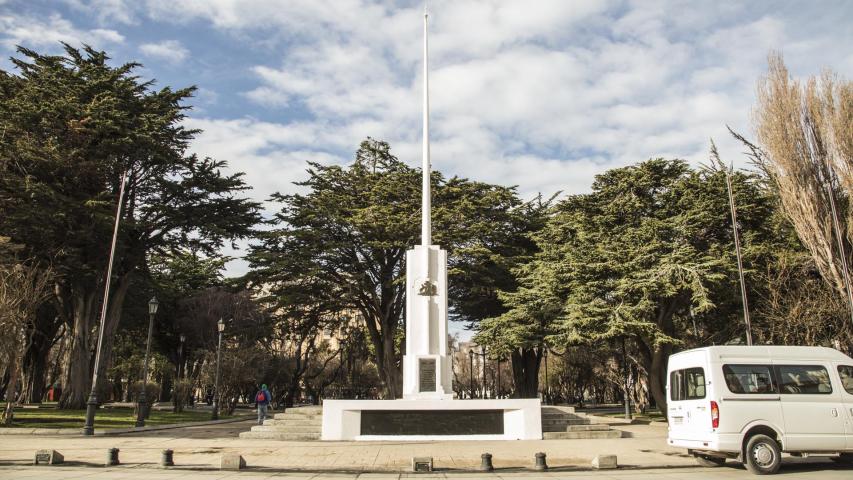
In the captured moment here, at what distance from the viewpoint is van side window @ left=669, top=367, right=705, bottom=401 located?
38.3ft

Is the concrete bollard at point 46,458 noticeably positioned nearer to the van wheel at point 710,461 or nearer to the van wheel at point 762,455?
the van wheel at point 710,461

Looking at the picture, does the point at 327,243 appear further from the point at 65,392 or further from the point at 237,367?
the point at 65,392

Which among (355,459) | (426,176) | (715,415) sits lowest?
(355,459)

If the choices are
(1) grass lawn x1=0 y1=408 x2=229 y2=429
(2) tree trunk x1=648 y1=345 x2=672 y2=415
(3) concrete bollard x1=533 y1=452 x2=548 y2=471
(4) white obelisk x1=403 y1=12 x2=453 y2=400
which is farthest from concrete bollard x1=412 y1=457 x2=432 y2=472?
(2) tree trunk x1=648 y1=345 x2=672 y2=415

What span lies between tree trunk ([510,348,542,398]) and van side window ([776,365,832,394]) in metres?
25.1

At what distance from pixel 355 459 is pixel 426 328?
6906 millimetres

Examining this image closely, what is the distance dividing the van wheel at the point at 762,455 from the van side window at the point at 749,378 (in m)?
0.91

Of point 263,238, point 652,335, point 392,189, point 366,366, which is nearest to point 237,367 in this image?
point 263,238

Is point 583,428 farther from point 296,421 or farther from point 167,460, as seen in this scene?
point 167,460

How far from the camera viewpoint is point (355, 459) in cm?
1335

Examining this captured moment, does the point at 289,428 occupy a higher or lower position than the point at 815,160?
lower

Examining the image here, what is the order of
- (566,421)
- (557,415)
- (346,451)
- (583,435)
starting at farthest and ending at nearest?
1. (557,415)
2. (566,421)
3. (583,435)
4. (346,451)

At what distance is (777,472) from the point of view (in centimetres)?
1103

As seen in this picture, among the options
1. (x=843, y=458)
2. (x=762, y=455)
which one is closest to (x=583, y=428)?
(x=843, y=458)
